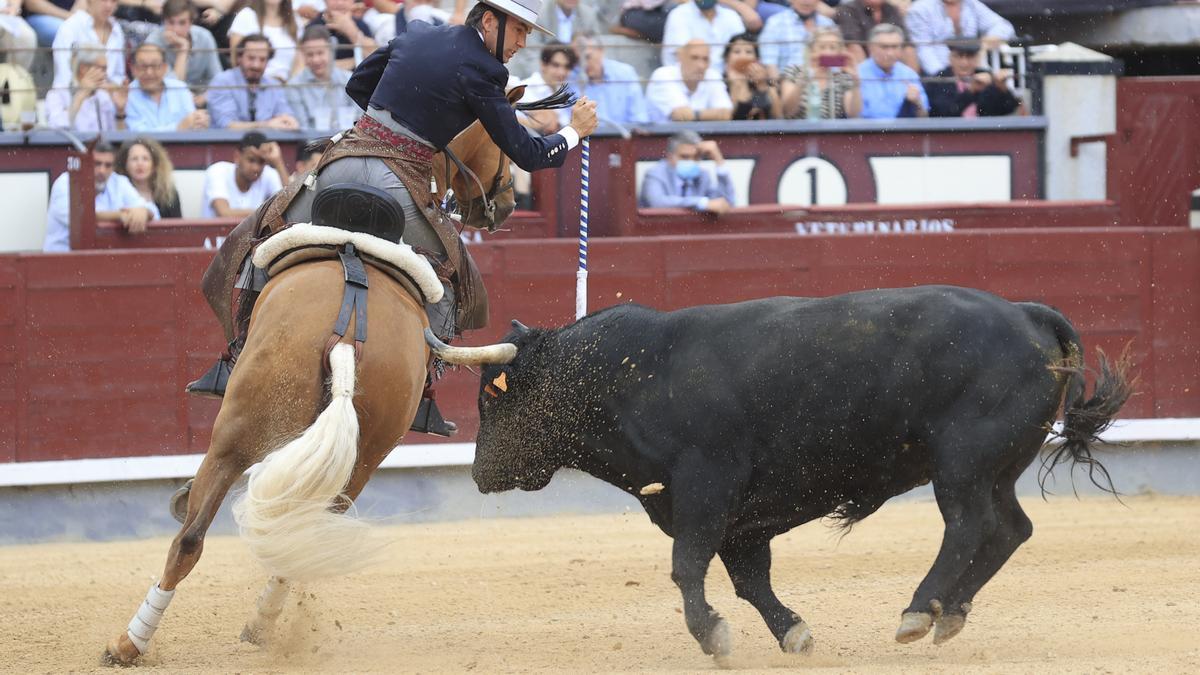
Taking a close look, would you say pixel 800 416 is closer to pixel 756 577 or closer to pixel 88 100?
pixel 756 577

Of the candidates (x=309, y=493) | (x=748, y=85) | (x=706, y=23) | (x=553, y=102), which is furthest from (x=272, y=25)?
(x=309, y=493)

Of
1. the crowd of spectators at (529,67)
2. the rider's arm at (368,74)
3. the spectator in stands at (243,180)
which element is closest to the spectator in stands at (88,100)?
the crowd of spectators at (529,67)

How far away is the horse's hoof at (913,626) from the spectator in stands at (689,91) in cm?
564

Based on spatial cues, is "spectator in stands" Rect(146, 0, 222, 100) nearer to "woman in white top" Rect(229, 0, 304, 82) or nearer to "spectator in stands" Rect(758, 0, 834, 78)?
"woman in white top" Rect(229, 0, 304, 82)

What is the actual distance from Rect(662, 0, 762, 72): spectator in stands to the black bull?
18.2ft

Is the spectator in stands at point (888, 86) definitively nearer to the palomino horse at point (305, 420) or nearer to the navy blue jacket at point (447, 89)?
the navy blue jacket at point (447, 89)

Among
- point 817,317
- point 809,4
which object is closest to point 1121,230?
point 809,4

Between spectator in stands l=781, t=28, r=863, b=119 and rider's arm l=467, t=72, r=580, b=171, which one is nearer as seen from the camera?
rider's arm l=467, t=72, r=580, b=171

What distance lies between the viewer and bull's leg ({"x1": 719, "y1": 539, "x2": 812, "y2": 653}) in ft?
16.9

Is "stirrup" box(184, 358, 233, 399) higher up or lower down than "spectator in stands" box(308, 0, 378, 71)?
lower down

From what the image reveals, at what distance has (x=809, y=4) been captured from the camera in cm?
1092

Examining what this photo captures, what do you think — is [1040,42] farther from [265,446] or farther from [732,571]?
[265,446]

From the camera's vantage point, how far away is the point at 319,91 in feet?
31.0

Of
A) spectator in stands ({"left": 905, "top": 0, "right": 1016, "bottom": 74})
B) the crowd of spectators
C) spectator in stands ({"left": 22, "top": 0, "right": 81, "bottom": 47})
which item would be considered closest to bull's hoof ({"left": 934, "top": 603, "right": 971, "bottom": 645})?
the crowd of spectators
